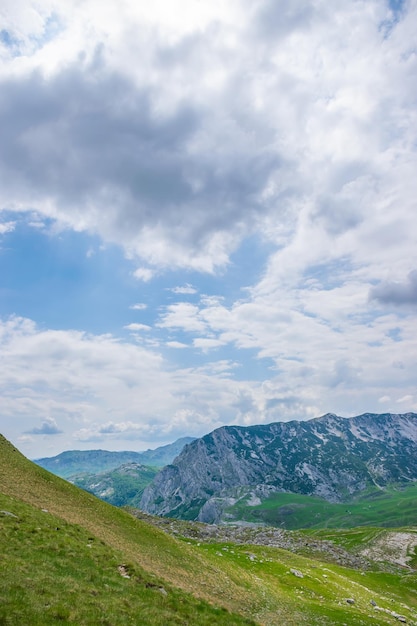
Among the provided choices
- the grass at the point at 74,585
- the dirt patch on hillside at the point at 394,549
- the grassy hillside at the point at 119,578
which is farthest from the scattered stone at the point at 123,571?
the dirt patch on hillside at the point at 394,549

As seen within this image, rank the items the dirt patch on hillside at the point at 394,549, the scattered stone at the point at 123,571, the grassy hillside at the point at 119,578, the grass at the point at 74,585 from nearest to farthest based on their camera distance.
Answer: the grass at the point at 74,585
the grassy hillside at the point at 119,578
the scattered stone at the point at 123,571
the dirt patch on hillside at the point at 394,549

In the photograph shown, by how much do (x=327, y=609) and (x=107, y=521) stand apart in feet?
96.4

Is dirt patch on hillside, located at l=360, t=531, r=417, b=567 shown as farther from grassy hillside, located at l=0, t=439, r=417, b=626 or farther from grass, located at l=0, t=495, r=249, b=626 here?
grass, located at l=0, t=495, r=249, b=626

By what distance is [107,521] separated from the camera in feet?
173

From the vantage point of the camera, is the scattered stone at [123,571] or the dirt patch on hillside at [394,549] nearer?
the scattered stone at [123,571]

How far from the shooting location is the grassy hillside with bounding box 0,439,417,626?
22109 mm

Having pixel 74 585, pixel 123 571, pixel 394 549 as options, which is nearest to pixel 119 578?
pixel 123 571

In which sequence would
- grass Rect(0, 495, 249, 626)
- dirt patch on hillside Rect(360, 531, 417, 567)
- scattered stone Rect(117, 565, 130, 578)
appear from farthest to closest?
dirt patch on hillside Rect(360, 531, 417, 567), scattered stone Rect(117, 565, 130, 578), grass Rect(0, 495, 249, 626)

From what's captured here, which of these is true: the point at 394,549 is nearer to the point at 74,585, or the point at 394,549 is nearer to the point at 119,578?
the point at 119,578

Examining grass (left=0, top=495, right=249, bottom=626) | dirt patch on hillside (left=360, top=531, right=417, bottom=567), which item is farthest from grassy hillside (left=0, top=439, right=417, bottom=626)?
dirt patch on hillside (left=360, top=531, right=417, bottom=567)

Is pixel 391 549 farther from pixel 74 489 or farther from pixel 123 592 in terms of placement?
pixel 123 592

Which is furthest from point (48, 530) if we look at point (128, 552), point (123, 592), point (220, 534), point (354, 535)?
point (354, 535)

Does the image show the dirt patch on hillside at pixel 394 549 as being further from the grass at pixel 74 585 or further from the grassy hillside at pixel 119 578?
the grass at pixel 74 585

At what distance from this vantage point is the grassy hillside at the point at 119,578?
22.1 m
